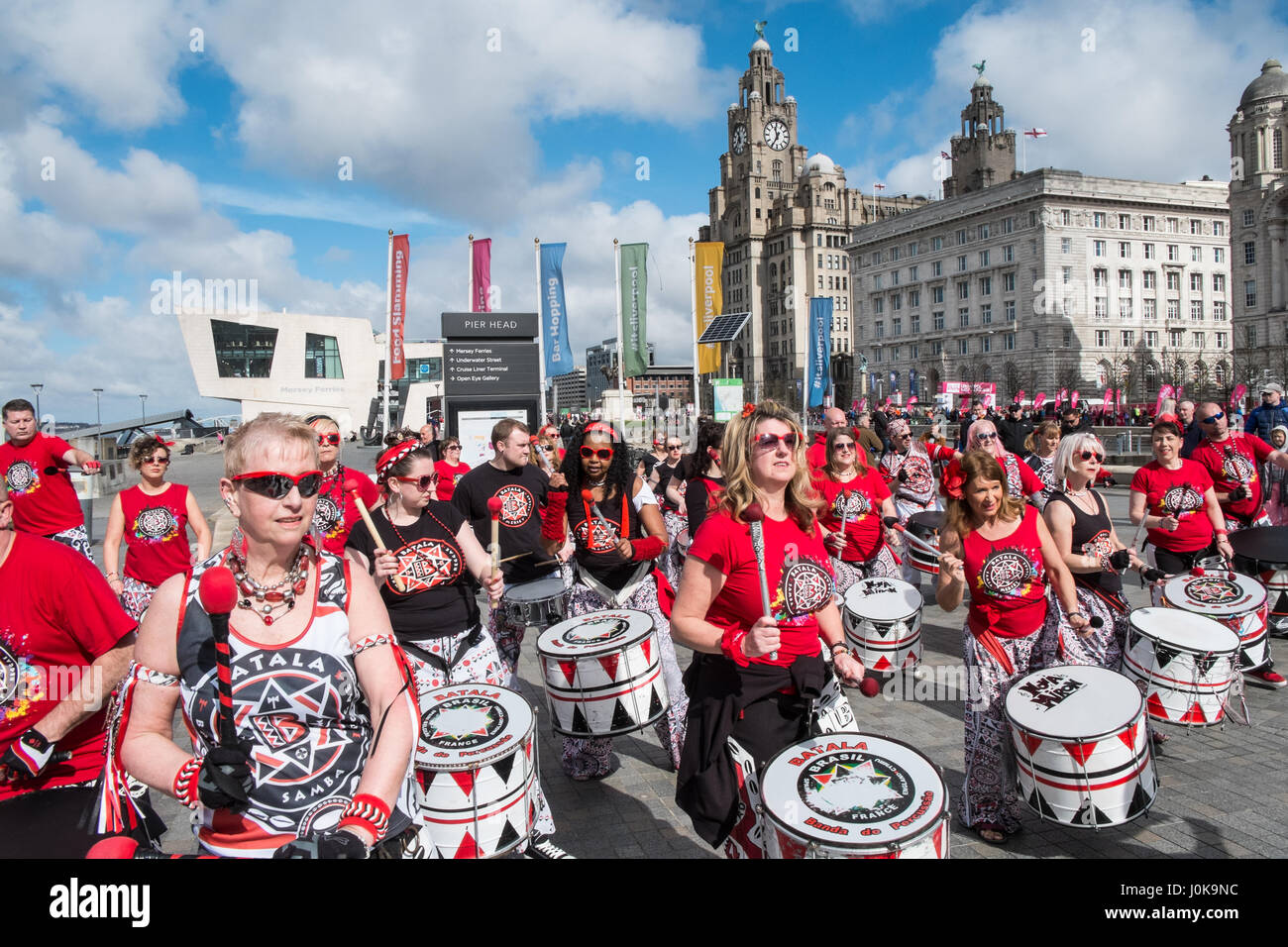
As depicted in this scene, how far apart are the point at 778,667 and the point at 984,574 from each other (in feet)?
5.77

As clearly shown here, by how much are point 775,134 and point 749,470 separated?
136094mm

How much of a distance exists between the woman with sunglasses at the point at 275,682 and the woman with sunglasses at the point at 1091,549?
162 inches

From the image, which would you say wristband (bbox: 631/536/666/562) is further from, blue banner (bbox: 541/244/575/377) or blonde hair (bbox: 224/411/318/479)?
blue banner (bbox: 541/244/575/377)

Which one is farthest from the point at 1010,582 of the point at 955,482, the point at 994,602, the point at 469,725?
the point at 469,725

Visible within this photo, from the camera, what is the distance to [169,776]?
190cm

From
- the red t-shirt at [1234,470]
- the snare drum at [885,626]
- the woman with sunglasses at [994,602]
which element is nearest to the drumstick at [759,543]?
the woman with sunglasses at [994,602]

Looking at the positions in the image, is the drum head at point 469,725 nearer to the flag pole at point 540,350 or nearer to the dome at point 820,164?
the flag pole at point 540,350

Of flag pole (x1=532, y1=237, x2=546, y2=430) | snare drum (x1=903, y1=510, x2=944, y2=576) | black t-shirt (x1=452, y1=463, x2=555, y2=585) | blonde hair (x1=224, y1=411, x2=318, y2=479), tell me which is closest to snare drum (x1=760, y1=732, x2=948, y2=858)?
blonde hair (x1=224, y1=411, x2=318, y2=479)

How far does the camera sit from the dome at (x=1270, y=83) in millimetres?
58969

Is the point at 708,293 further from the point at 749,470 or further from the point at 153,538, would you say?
the point at 749,470

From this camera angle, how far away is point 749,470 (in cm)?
325

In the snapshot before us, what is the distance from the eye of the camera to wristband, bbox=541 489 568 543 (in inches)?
213
